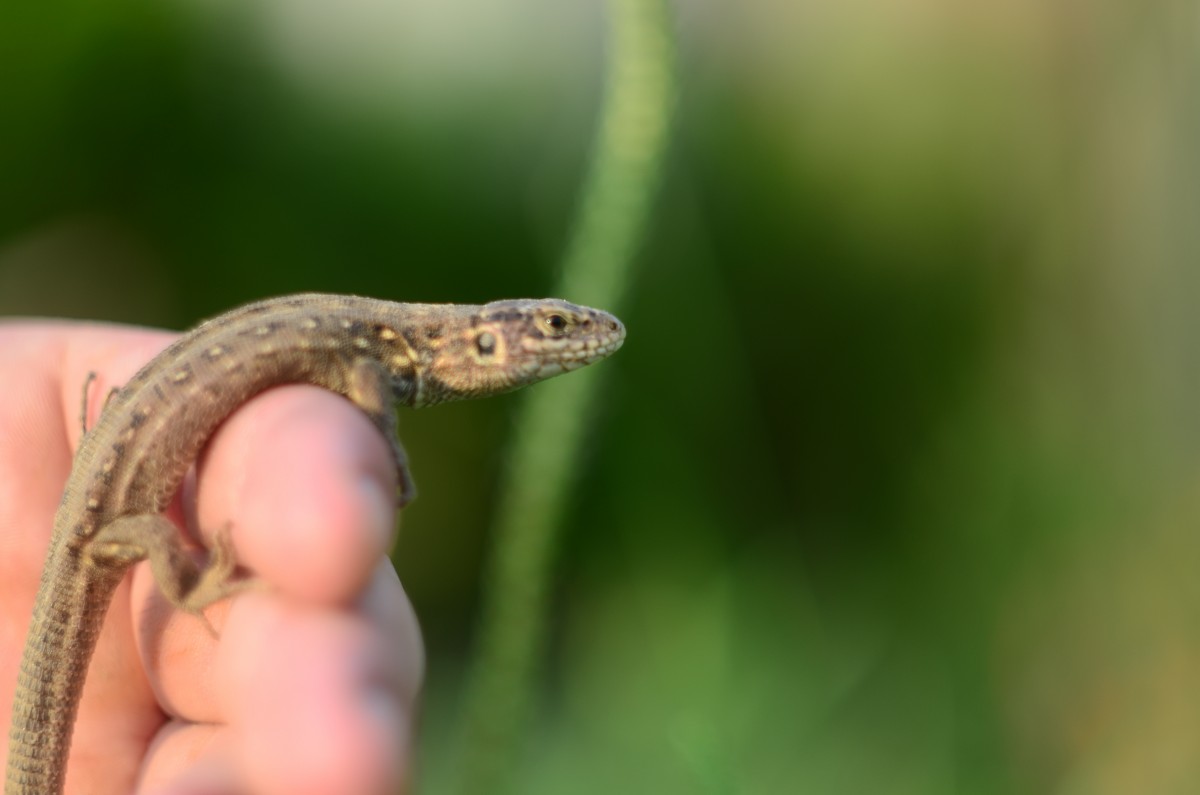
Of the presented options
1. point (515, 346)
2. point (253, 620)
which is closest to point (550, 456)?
point (515, 346)

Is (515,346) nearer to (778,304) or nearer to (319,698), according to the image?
(319,698)

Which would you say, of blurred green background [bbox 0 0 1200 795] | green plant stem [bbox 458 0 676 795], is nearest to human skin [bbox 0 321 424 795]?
green plant stem [bbox 458 0 676 795]

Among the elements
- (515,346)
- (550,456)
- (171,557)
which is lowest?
(171,557)

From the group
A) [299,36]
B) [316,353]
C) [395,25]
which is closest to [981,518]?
[316,353]

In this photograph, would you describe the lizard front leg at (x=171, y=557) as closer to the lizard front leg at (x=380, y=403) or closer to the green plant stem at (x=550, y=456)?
the lizard front leg at (x=380, y=403)

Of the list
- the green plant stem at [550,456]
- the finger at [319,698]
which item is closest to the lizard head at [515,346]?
the green plant stem at [550,456]

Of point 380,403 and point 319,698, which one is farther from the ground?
point 380,403

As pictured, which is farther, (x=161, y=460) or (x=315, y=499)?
(x=161, y=460)
